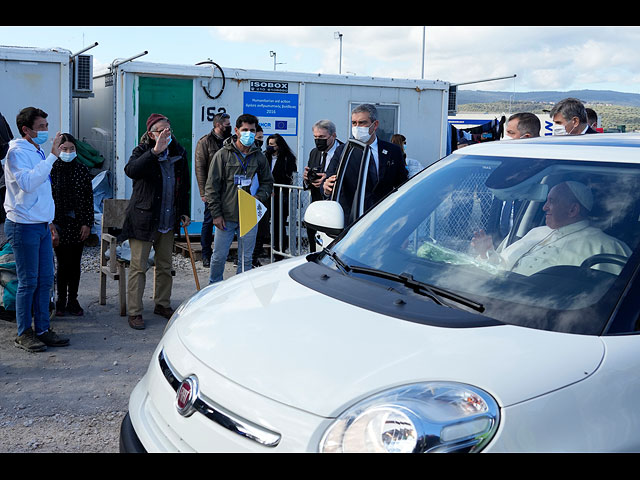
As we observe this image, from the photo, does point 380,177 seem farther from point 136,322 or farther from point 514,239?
point 514,239

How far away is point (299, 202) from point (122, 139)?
12.8 feet

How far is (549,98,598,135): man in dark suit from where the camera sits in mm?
Answer: 6891

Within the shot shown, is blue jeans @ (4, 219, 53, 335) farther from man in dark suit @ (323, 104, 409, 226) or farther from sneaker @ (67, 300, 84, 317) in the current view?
man in dark suit @ (323, 104, 409, 226)

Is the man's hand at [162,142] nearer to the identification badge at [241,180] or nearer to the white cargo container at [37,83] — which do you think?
the identification badge at [241,180]

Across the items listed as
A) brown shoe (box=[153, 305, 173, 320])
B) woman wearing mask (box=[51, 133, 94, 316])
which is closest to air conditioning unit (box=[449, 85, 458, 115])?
brown shoe (box=[153, 305, 173, 320])

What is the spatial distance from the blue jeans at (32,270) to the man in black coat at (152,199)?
960mm

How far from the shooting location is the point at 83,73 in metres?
11.0

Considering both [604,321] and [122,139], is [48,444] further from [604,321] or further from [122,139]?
[122,139]

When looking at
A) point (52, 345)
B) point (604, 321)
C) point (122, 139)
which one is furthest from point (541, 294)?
point (122, 139)

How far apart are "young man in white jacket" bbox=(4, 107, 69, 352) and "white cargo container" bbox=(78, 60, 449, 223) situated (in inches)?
198

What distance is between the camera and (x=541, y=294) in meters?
2.63

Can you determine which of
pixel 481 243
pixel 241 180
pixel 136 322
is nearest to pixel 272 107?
pixel 241 180

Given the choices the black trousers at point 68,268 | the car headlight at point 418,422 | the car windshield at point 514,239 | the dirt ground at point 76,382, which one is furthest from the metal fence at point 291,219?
the car headlight at point 418,422

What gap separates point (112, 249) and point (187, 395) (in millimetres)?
5099
